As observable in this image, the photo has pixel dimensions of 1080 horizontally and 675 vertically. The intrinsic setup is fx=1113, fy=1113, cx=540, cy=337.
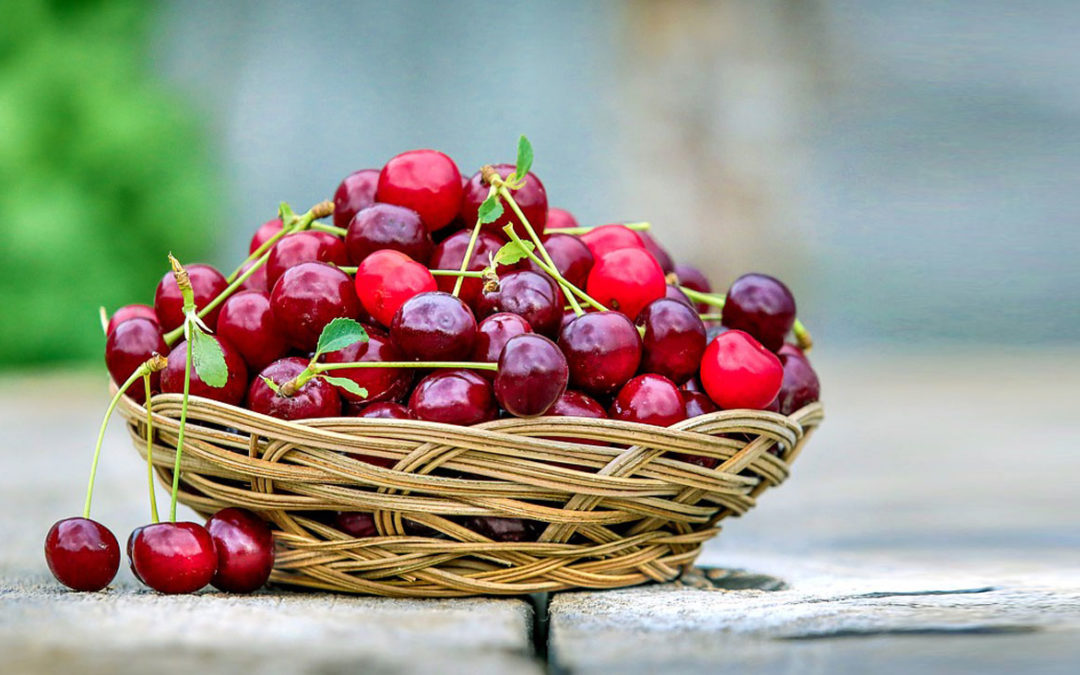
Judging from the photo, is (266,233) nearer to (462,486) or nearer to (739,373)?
(462,486)

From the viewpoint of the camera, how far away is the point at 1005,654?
2.62 ft

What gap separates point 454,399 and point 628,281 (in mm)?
260

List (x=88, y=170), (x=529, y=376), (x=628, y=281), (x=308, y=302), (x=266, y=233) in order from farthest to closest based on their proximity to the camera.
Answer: (x=88, y=170), (x=266, y=233), (x=628, y=281), (x=308, y=302), (x=529, y=376)

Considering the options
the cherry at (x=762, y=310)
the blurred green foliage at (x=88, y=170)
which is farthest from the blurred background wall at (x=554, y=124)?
the cherry at (x=762, y=310)

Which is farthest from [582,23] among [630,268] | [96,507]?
[630,268]

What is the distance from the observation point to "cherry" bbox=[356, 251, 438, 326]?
3.36 ft

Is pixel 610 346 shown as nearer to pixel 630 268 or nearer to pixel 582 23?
pixel 630 268

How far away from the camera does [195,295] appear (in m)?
1.12

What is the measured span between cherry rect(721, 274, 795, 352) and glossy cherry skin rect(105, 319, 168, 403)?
22.9 inches

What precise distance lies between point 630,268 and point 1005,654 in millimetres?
499

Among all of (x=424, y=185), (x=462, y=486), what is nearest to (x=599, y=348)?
(x=462, y=486)

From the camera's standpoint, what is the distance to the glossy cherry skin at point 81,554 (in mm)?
993

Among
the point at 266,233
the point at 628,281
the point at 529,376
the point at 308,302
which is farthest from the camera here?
the point at 266,233

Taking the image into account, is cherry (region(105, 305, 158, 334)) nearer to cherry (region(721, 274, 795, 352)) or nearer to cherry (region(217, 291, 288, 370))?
cherry (region(217, 291, 288, 370))
